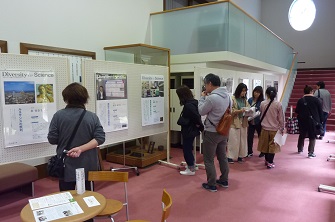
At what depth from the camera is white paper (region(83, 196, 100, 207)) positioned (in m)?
1.90

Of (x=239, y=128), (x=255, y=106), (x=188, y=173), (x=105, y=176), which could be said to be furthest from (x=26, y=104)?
(x=255, y=106)

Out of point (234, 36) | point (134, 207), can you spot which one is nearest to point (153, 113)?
point (134, 207)

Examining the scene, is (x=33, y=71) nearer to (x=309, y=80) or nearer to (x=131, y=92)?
(x=131, y=92)

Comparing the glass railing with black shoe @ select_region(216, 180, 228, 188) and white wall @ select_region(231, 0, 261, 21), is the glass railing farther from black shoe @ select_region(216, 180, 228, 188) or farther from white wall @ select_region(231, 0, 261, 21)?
white wall @ select_region(231, 0, 261, 21)

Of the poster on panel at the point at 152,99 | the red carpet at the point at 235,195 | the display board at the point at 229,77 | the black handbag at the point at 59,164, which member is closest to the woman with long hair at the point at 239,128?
the red carpet at the point at 235,195

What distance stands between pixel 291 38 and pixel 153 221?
40.7 feet

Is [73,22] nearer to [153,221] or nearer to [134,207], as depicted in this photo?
[134,207]

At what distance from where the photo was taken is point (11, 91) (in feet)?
8.67

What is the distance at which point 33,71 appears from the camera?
2.80 meters

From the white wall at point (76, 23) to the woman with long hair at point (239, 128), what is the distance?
9.24 feet

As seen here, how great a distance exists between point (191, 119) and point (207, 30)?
255 cm

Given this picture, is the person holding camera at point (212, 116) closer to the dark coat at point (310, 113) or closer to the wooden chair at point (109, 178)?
the wooden chair at point (109, 178)

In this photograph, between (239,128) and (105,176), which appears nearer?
(105,176)

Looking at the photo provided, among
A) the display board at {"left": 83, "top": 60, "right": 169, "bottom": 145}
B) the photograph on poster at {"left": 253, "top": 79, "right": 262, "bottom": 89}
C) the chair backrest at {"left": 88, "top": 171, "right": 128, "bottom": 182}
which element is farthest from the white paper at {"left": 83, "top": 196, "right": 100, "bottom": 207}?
the photograph on poster at {"left": 253, "top": 79, "right": 262, "bottom": 89}
